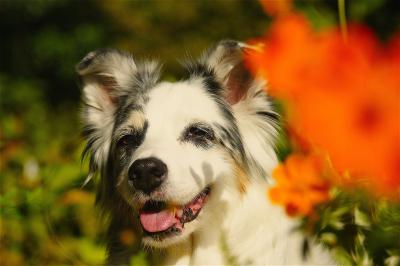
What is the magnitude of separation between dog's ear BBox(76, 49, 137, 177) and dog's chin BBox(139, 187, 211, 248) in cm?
76

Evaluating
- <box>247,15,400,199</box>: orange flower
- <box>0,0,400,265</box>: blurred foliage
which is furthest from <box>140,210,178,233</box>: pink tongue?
<box>247,15,400,199</box>: orange flower

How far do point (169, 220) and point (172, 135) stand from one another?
17.2 inches

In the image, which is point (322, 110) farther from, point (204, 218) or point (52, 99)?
point (52, 99)

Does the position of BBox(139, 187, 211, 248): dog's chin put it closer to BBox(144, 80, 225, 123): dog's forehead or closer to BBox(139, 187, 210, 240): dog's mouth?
BBox(139, 187, 210, 240): dog's mouth

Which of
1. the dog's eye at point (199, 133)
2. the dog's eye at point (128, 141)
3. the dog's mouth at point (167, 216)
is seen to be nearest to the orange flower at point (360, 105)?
the dog's mouth at point (167, 216)

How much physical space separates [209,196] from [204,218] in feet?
0.38

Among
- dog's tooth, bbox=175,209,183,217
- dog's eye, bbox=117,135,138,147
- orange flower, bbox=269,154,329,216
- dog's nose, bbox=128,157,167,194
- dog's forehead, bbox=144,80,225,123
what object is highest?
orange flower, bbox=269,154,329,216

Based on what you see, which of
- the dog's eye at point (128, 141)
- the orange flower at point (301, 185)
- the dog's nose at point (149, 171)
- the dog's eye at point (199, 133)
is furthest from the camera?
the dog's eye at point (128, 141)

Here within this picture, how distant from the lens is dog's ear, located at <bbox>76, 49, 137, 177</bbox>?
153 inches

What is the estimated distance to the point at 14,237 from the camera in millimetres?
4914

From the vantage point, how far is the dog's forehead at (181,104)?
11.2ft

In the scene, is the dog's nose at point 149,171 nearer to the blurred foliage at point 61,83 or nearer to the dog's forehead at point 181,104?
the dog's forehead at point 181,104

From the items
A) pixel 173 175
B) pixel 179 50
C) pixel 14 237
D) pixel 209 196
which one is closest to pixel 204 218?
pixel 209 196

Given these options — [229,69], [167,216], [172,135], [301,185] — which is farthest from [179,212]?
[301,185]
